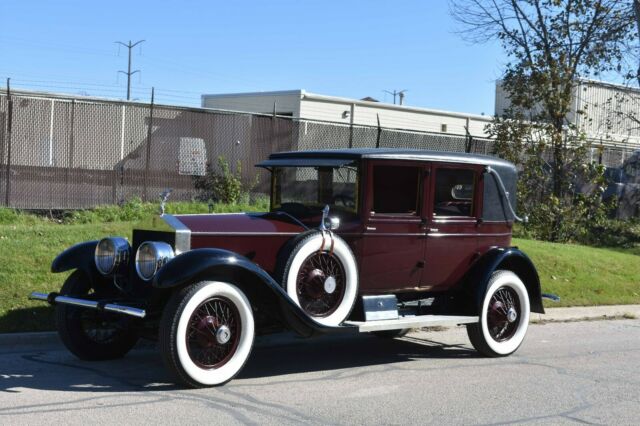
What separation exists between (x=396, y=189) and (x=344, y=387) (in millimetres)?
2068

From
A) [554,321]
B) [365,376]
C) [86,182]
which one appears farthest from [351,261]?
[86,182]

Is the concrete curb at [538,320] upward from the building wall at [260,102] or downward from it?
downward

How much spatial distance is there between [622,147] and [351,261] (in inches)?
751

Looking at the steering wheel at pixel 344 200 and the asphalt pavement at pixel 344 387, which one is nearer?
the asphalt pavement at pixel 344 387

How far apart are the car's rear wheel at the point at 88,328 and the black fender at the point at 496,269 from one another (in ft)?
11.2

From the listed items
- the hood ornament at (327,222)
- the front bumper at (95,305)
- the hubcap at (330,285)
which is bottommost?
the front bumper at (95,305)

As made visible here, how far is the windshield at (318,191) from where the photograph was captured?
7.61m

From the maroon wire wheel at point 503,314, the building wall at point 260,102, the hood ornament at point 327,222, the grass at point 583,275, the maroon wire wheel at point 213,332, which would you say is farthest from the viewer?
the building wall at point 260,102

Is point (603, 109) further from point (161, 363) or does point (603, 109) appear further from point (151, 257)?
point (151, 257)

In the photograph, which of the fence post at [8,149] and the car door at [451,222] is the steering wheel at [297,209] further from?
the fence post at [8,149]

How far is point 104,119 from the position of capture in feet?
50.3

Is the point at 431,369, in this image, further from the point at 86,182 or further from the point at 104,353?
the point at 86,182

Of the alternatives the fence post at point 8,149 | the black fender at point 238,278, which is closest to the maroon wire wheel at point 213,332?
the black fender at point 238,278

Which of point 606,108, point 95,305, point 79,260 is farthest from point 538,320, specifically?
point 606,108
